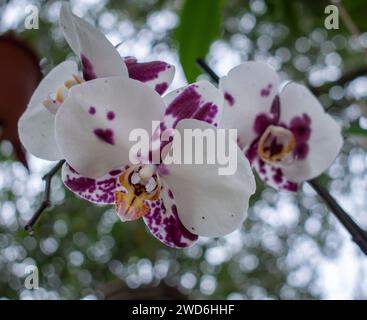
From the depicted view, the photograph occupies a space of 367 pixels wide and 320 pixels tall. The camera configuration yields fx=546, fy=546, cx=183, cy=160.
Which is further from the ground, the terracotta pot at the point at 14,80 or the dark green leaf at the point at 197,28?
the dark green leaf at the point at 197,28

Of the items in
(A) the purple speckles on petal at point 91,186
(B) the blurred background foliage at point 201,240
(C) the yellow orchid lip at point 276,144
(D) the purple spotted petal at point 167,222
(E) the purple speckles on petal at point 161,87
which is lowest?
(B) the blurred background foliage at point 201,240

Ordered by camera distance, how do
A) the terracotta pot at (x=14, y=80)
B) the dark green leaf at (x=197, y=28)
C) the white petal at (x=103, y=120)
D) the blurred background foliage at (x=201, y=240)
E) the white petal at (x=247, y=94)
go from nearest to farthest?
1. the white petal at (x=103, y=120)
2. the white petal at (x=247, y=94)
3. the dark green leaf at (x=197, y=28)
4. the terracotta pot at (x=14, y=80)
5. the blurred background foliage at (x=201, y=240)

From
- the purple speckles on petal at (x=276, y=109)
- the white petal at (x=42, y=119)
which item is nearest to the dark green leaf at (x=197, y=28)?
the purple speckles on petal at (x=276, y=109)

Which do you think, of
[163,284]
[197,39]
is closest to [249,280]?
[163,284]

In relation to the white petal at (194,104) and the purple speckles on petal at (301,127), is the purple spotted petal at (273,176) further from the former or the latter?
the white petal at (194,104)

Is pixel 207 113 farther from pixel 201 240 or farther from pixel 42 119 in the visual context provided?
pixel 201 240

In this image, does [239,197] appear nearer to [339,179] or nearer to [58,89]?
[58,89]
